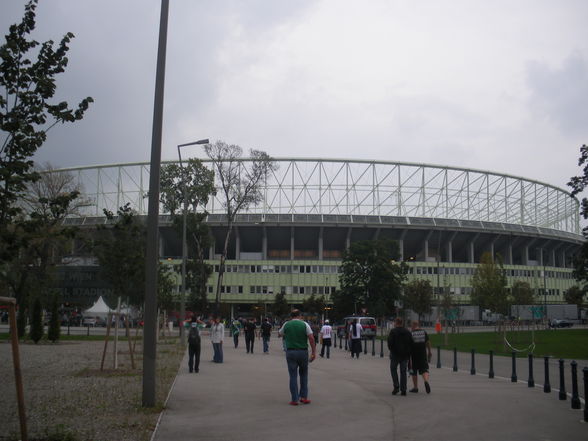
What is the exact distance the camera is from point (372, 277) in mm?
55125

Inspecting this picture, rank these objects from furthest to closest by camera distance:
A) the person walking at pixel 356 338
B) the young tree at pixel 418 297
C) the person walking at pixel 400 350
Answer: the young tree at pixel 418 297, the person walking at pixel 356 338, the person walking at pixel 400 350

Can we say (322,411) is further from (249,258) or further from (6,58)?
(249,258)

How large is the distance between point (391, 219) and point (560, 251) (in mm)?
40248

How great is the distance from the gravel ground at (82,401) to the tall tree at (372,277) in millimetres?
35815

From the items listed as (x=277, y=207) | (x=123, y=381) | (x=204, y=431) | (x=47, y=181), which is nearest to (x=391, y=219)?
(x=277, y=207)

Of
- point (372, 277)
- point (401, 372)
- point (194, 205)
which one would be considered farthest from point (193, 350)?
point (372, 277)

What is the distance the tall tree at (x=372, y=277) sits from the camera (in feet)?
179

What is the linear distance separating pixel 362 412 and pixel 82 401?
216 inches

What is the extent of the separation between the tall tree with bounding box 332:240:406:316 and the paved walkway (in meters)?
37.9

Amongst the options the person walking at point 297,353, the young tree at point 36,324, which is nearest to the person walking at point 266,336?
the young tree at point 36,324

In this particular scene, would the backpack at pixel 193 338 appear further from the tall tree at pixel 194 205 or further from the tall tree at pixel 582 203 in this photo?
the tall tree at pixel 194 205

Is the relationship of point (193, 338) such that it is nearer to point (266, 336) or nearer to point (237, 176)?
point (266, 336)

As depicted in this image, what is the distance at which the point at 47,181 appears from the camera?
136 feet

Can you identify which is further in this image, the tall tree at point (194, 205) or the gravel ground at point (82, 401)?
the tall tree at point (194, 205)
